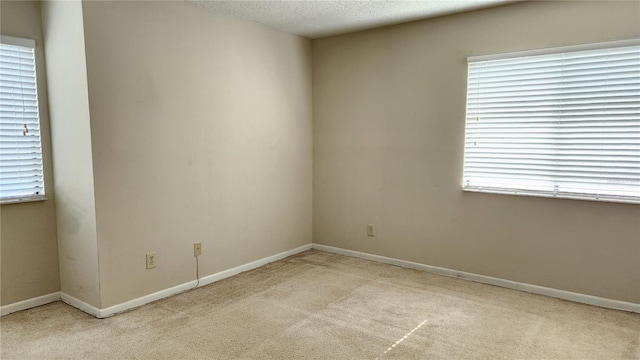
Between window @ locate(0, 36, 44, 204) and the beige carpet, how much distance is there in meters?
0.93

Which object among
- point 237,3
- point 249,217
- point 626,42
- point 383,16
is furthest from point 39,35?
point 626,42

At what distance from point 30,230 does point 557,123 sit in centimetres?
411

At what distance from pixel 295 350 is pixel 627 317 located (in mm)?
2397

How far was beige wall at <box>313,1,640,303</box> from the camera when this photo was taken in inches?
123

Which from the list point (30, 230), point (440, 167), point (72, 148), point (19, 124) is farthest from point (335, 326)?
point (19, 124)

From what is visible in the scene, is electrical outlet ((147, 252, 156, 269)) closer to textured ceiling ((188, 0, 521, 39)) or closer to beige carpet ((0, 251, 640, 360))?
beige carpet ((0, 251, 640, 360))

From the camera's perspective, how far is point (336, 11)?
3.54 m

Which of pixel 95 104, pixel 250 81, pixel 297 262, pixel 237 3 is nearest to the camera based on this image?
Result: pixel 95 104

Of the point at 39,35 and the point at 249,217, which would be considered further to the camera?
the point at 249,217

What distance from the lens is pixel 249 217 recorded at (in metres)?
4.05

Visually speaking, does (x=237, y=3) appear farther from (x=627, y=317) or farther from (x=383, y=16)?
(x=627, y=317)

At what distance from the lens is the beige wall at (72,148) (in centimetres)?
284

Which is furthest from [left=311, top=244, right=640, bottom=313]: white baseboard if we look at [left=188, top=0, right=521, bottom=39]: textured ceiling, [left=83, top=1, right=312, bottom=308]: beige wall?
[left=188, top=0, right=521, bottom=39]: textured ceiling

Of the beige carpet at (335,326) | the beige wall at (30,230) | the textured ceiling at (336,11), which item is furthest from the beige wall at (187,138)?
the beige wall at (30,230)
